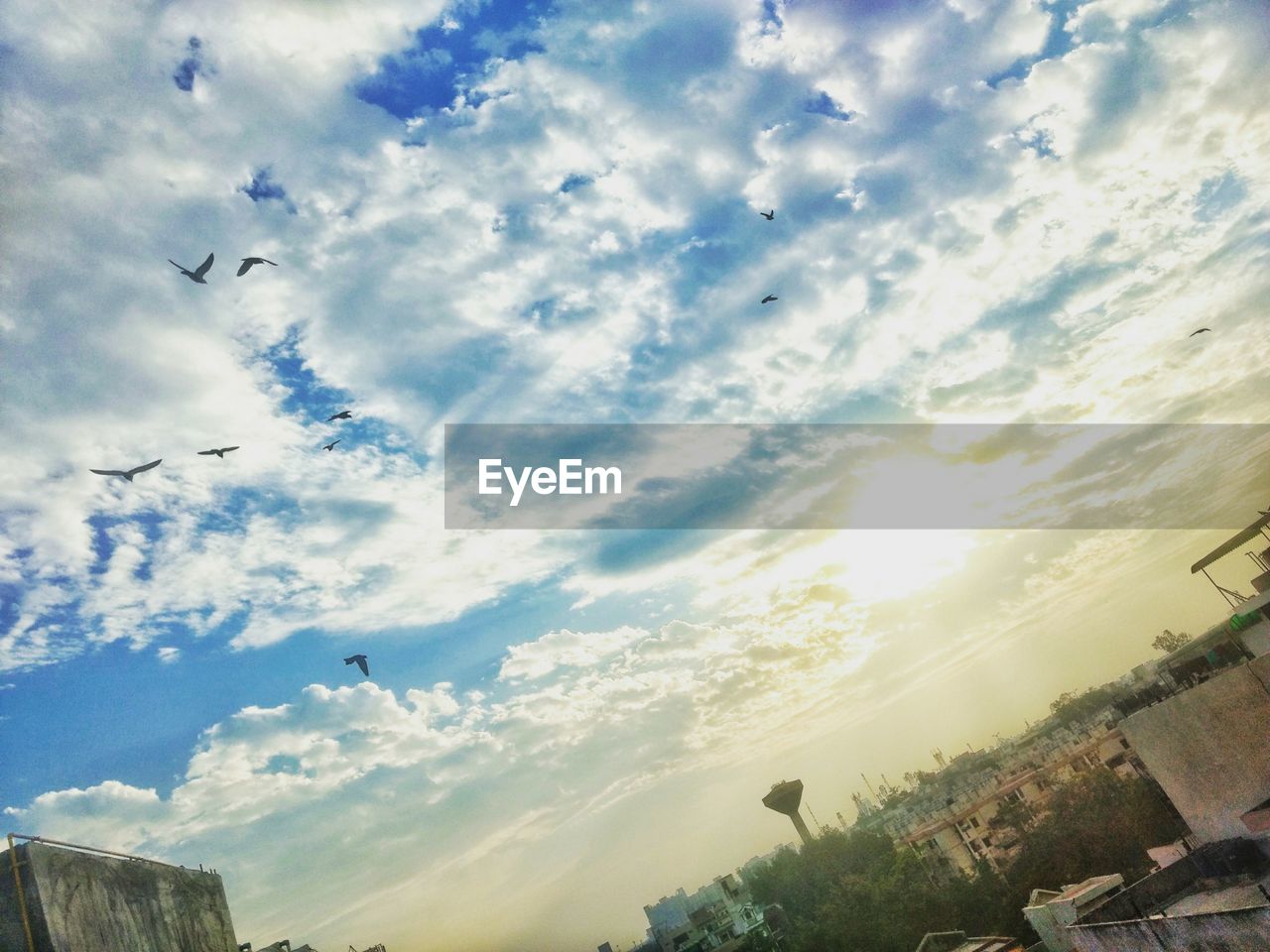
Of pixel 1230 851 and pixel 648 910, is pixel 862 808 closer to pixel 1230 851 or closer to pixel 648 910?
pixel 648 910

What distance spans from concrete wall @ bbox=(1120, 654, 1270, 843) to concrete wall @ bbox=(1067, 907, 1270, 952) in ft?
20.6

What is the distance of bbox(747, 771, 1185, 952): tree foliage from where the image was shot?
3566 cm

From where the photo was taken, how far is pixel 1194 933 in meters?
16.5

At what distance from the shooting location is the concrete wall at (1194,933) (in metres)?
15.1

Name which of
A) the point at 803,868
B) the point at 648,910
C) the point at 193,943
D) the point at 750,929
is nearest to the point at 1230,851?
the point at 193,943

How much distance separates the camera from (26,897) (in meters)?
9.85

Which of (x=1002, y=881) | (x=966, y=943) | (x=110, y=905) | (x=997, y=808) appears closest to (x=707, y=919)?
(x=997, y=808)

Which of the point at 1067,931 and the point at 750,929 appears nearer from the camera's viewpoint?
the point at 1067,931

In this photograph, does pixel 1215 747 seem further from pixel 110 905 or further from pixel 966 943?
pixel 110 905

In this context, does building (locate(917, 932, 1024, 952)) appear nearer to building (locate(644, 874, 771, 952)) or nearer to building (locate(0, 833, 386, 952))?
building (locate(644, 874, 771, 952))

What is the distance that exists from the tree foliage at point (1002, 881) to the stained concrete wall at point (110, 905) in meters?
36.8

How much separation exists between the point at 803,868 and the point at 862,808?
128 meters

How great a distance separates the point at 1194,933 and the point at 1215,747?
8.72 meters

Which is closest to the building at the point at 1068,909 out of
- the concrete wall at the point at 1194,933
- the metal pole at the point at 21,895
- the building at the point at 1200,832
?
the building at the point at 1200,832
